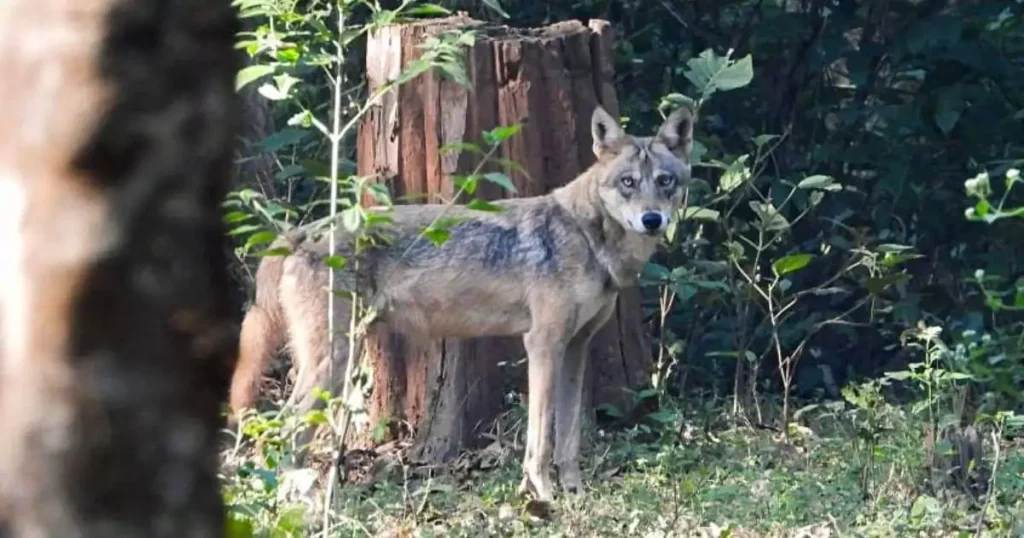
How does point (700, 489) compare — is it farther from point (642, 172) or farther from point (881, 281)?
point (881, 281)

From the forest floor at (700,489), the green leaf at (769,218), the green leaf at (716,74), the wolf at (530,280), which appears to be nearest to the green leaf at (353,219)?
the forest floor at (700,489)

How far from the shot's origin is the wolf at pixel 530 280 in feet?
24.9

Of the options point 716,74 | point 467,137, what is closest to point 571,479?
point 467,137

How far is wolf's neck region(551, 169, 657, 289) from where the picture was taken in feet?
26.1

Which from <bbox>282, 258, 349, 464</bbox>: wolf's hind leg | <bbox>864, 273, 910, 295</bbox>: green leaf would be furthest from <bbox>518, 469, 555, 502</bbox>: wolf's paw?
<bbox>864, 273, 910, 295</bbox>: green leaf

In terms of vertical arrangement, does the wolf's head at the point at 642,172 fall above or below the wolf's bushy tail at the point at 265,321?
above

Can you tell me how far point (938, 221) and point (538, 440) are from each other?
4463 millimetres

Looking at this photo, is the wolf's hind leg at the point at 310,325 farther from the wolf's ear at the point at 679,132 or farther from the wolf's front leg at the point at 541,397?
the wolf's ear at the point at 679,132

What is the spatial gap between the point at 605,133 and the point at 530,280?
88 centimetres

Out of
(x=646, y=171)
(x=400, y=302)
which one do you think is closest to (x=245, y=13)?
(x=400, y=302)

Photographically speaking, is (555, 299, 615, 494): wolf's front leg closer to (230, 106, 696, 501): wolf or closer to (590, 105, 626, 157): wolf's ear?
(230, 106, 696, 501): wolf

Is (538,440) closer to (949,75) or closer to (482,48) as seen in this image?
(482,48)

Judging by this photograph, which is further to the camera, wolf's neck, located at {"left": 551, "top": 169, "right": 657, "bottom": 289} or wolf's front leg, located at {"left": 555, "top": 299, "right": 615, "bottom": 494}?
wolf's neck, located at {"left": 551, "top": 169, "right": 657, "bottom": 289}

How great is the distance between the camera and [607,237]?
800cm
